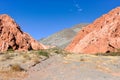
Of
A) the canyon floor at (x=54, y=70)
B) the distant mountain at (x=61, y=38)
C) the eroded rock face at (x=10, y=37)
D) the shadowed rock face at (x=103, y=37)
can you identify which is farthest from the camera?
the distant mountain at (x=61, y=38)

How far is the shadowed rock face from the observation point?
4231 cm

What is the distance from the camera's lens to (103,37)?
4400cm

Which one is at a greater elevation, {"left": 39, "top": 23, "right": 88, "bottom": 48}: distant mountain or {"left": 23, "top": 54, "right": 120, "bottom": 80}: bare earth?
{"left": 39, "top": 23, "right": 88, "bottom": 48}: distant mountain

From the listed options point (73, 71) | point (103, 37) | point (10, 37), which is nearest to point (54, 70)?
point (73, 71)

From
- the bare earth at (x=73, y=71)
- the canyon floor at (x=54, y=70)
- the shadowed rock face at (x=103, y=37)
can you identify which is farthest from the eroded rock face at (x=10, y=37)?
the bare earth at (x=73, y=71)

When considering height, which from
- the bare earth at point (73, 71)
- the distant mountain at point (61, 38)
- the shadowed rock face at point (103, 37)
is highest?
the distant mountain at point (61, 38)

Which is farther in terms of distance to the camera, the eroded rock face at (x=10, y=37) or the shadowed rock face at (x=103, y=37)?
the shadowed rock face at (x=103, y=37)

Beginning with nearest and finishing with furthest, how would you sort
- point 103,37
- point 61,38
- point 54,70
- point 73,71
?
point 73,71 < point 54,70 < point 103,37 < point 61,38

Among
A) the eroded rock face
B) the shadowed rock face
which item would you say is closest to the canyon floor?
the eroded rock face

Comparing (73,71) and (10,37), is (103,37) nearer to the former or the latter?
(10,37)

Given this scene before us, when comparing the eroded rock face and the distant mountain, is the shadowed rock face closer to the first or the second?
the eroded rock face

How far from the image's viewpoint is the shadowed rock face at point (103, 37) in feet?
139

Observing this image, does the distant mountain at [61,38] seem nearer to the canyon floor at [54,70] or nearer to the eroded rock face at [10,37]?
the eroded rock face at [10,37]

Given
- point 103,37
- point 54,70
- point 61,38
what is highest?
point 61,38
